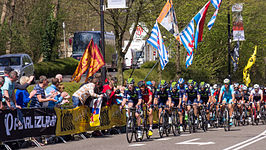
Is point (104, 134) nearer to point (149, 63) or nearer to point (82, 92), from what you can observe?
point (82, 92)

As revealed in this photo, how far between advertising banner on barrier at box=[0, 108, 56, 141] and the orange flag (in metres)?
5.00

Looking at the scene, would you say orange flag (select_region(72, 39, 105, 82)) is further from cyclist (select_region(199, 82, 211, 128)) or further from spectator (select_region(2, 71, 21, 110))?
spectator (select_region(2, 71, 21, 110))

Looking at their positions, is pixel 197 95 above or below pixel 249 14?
below

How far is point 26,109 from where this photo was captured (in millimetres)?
15250

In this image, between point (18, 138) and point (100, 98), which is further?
point (100, 98)

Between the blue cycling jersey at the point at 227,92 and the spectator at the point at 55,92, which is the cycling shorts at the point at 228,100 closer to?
the blue cycling jersey at the point at 227,92

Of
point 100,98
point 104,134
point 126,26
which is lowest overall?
point 104,134

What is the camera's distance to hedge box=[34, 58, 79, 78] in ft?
138

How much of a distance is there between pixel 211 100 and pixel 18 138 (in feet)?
35.5

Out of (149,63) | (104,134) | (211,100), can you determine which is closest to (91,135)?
(104,134)

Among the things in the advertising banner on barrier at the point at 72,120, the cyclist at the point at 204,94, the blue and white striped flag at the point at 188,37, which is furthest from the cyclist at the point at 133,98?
the blue and white striped flag at the point at 188,37

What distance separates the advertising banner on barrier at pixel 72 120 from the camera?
55.4ft

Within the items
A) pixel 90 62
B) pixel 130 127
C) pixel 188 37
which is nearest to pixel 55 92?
pixel 130 127

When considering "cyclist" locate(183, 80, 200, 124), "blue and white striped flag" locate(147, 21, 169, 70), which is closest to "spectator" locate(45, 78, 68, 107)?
"cyclist" locate(183, 80, 200, 124)
